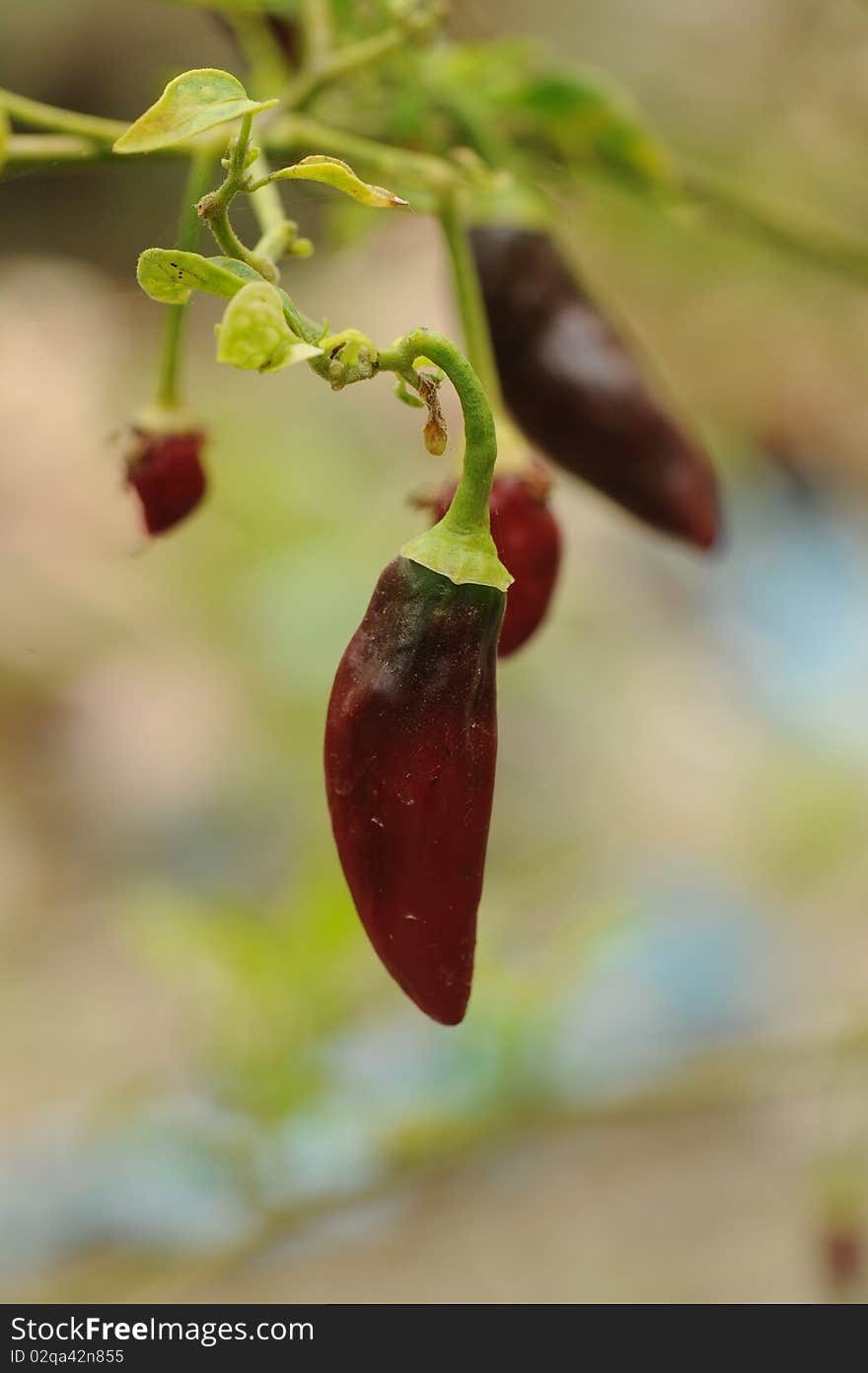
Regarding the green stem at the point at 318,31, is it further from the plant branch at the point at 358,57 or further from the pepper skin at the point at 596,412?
the pepper skin at the point at 596,412

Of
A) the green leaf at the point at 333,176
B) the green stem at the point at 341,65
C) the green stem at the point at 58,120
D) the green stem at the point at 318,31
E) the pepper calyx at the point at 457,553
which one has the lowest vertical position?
the pepper calyx at the point at 457,553

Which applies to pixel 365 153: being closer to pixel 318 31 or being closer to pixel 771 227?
pixel 318 31

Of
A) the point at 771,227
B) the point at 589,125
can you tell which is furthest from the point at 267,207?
the point at 771,227

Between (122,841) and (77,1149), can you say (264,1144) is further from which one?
(122,841)

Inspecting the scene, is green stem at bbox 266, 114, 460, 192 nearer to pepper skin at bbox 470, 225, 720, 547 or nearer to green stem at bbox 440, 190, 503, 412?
green stem at bbox 440, 190, 503, 412

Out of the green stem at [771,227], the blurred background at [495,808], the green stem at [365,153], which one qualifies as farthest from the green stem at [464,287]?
the green stem at [771,227]

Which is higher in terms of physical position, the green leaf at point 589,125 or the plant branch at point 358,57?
the green leaf at point 589,125
